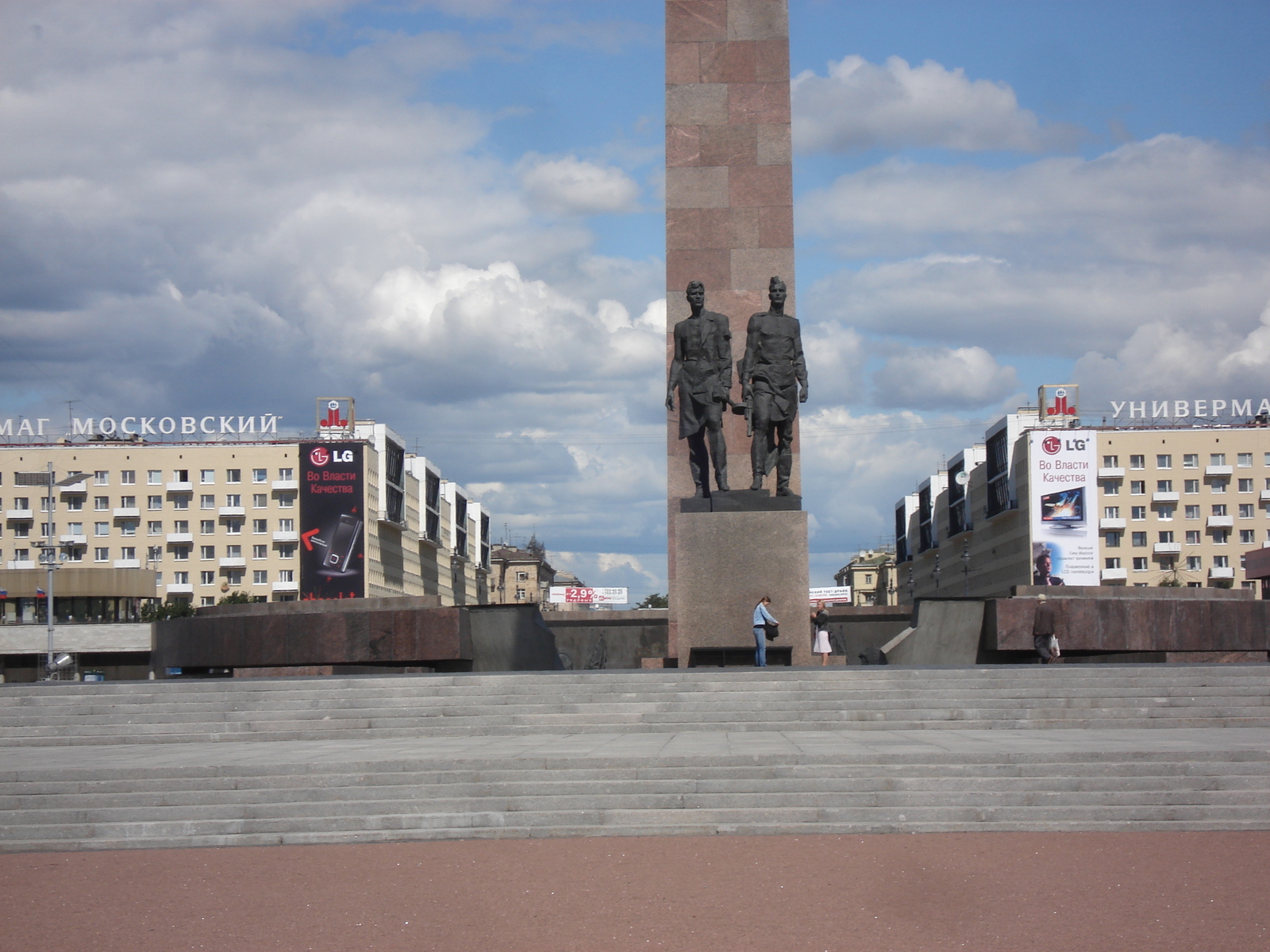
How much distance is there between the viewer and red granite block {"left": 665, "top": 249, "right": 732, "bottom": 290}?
20844mm

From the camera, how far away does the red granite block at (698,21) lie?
21.2 meters

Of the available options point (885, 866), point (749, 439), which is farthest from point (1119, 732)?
point (749, 439)

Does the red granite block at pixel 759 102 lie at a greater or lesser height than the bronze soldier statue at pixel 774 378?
greater

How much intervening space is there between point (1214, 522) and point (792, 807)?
10596 cm

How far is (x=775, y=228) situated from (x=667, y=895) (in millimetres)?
15106

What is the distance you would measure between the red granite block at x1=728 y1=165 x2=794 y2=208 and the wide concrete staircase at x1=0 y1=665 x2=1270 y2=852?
926 centimetres

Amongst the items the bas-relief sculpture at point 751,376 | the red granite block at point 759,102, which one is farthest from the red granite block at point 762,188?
the bas-relief sculpture at point 751,376

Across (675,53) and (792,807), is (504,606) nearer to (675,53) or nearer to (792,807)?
(675,53)

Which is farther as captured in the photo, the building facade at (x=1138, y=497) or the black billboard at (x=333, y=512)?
the building facade at (x=1138, y=497)

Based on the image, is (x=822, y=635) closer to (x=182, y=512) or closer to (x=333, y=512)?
(x=333, y=512)

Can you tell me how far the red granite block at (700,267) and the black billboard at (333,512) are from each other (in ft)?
264

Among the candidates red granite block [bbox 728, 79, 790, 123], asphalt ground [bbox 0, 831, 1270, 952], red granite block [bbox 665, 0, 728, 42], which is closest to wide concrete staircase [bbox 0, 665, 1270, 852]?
asphalt ground [bbox 0, 831, 1270, 952]

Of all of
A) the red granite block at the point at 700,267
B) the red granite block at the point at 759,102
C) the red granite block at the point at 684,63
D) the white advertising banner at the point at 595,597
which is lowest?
the white advertising banner at the point at 595,597

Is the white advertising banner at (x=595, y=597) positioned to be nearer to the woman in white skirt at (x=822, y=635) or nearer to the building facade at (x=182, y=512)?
the building facade at (x=182, y=512)
